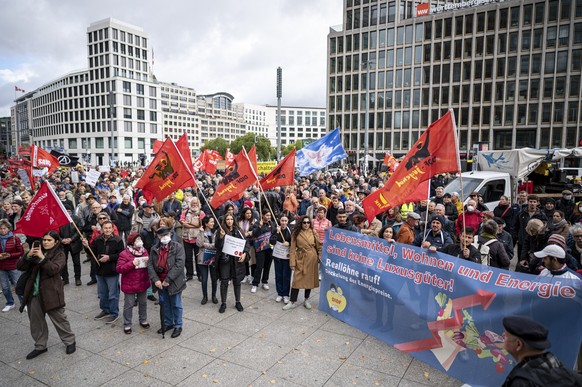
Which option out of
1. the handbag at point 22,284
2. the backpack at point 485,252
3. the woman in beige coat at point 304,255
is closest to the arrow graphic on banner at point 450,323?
the backpack at point 485,252

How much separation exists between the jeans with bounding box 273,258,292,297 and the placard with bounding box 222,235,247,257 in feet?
3.06

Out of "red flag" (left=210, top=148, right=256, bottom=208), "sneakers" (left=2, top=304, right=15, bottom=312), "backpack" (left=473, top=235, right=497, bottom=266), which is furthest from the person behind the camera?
"red flag" (left=210, top=148, right=256, bottom=208)

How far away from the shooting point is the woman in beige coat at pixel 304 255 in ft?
23.1

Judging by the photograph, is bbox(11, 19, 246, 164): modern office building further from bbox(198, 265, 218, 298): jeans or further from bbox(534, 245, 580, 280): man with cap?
bbox(534, 245, 580, 280): man with cap

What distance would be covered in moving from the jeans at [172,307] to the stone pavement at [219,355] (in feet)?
0.77

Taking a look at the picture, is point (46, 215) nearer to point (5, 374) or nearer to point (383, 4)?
point (5, 374)

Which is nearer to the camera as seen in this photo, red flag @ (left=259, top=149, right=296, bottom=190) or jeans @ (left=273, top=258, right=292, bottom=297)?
jeans @ (left=273, top=258, right=292, bottom=297)

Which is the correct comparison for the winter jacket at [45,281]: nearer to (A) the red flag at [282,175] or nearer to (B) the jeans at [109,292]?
(B) the jeans at [109,292]

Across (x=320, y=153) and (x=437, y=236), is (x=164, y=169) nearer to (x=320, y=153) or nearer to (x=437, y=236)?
(x=437, y=236)

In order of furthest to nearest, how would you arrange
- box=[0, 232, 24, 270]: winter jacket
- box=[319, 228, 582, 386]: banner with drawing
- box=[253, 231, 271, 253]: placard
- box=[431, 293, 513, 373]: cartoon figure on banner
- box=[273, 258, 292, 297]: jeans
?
box=[253, 231, 271, 253]: placard < box=[273, 258, 292, 297]: jeans < box=[0, 232, 24, 270]: winter jacket < box=[431, 293, 513, 373]: cartoon figure on banner < box=[319, 228, 582, 386]: banner with drawing

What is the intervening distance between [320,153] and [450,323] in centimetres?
983

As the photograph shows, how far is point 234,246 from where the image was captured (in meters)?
7.04

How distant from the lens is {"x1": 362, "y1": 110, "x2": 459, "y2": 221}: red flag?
19.0ft

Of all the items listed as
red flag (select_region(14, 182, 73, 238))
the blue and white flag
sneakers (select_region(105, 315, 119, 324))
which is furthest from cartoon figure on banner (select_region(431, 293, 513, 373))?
the blue and white flag
